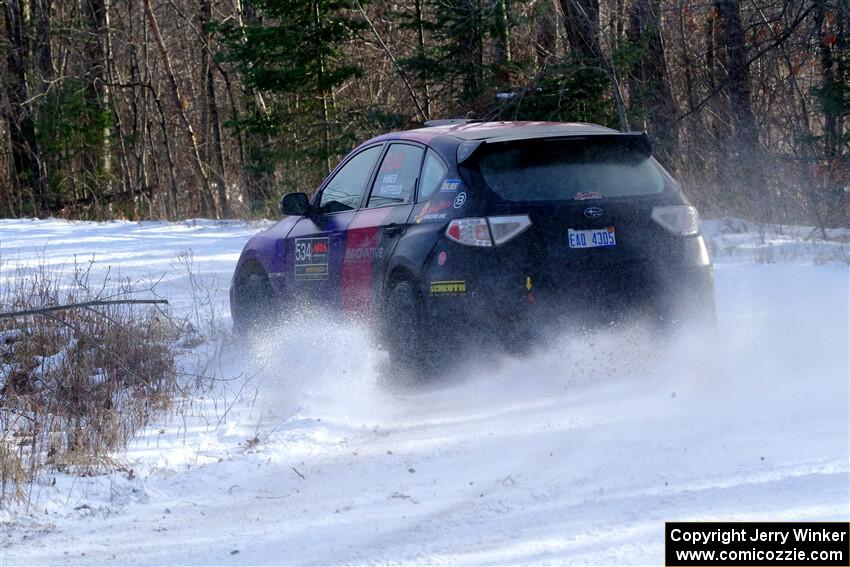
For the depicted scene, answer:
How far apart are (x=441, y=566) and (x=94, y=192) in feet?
92.3

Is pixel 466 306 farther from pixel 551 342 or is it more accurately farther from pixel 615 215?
pixel 615 215

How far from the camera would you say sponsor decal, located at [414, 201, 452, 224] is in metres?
6.68

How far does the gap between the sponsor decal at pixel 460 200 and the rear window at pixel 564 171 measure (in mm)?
177

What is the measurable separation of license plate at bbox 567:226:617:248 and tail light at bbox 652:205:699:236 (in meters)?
0.34

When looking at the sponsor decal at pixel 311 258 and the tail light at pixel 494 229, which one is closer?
the tail light at pixel 494 229

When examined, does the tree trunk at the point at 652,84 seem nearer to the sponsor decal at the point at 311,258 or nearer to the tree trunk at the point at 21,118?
the sponsor decal at the point at 311,258

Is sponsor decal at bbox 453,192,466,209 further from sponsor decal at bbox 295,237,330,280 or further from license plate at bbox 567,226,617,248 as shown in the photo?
sponsor decal at bbox 295,237,330,280

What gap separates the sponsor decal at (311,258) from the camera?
812 cm

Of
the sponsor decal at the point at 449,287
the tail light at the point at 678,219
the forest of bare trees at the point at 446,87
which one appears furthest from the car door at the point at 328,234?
the forest of bare trees at the point at 446,87

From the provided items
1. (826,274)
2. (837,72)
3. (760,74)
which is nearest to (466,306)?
(826,274)

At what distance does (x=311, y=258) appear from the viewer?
833cm

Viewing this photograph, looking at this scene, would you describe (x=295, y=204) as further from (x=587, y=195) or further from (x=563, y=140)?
(x=587, y=195)

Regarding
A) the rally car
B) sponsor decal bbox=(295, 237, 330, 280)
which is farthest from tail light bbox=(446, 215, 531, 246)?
sponsor decal bbox=(295, 237, 330, 280)

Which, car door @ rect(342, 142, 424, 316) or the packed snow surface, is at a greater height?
car door @ rect(342, 142, 424, 316)
